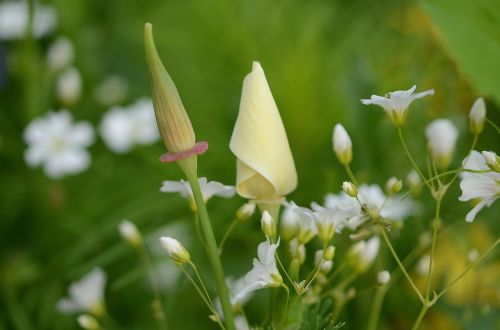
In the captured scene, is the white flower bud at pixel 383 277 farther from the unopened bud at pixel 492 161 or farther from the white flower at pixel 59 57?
the white flower at pixel 59 57

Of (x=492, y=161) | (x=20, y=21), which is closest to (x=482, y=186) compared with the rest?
(x=492, y=161)

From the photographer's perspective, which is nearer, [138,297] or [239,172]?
[239,172]

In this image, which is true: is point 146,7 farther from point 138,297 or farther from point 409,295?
point 409,295

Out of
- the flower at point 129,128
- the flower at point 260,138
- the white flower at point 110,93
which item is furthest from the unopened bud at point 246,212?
the white flower at point 110,93

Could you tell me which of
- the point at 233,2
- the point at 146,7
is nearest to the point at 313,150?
the point at 233,2

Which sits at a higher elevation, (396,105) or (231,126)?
(396,105)

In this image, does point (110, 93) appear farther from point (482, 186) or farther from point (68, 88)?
point (482, 186)
